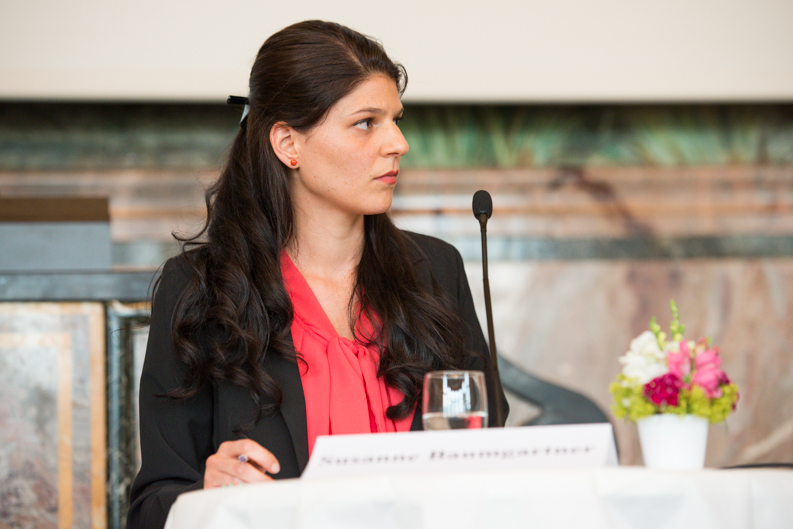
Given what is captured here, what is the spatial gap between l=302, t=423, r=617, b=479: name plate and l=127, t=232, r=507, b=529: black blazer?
21.3 inches

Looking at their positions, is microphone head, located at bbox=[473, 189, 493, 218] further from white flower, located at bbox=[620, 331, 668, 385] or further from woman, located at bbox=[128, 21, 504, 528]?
white flower, located at bbox=[620, 331, 668, 385]

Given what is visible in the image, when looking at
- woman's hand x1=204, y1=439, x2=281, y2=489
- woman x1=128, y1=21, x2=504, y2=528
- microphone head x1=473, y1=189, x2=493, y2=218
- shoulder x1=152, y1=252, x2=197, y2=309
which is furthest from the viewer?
shoulder x1=152, y1=252, x2=197, y2=309

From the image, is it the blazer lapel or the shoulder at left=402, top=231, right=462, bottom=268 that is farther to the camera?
the shoulder at left=402, top=231, right=462, bottom=268

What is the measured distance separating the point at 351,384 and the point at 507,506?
0.75m

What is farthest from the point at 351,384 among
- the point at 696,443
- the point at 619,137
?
the point at 619,137

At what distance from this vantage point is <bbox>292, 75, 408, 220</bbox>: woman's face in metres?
1.62

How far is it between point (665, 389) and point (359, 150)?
87 cm

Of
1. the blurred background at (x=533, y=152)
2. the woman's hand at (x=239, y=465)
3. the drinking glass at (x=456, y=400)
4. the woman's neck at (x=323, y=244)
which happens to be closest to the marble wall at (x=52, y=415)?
the blurred background at (x=533, y=152)

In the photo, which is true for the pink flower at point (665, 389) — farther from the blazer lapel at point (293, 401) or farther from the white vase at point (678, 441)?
the blazer lapel at point (293, 401)

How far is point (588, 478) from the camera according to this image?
0.80 meters

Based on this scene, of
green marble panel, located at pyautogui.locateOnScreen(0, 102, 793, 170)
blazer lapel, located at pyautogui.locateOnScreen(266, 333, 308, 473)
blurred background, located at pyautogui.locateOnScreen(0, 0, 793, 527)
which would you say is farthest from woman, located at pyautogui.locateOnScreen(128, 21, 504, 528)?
green marble panel, located at pyautogui.locateOnScreen(0, 102, 793, 170)

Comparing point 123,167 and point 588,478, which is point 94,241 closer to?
point 123,167

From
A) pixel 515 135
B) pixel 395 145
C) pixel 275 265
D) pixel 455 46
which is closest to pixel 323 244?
pixel 275 265

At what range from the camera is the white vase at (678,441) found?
2.98 feet
